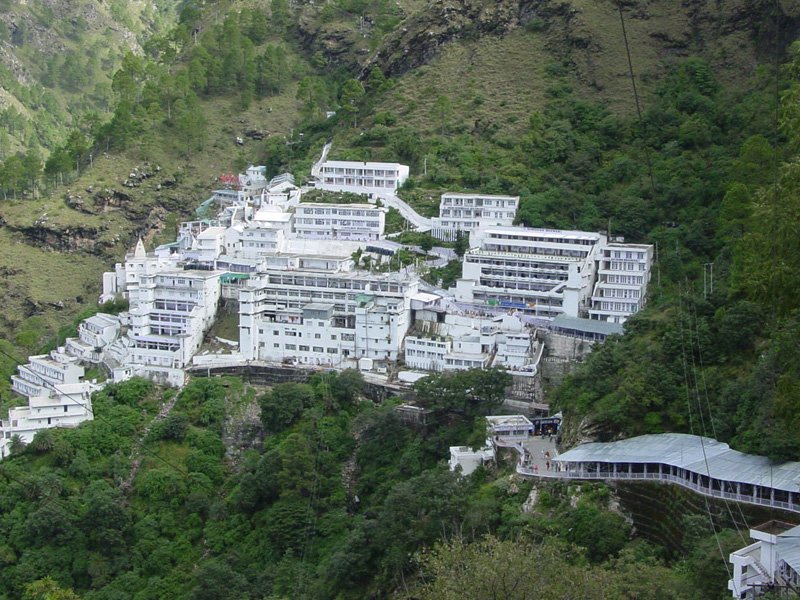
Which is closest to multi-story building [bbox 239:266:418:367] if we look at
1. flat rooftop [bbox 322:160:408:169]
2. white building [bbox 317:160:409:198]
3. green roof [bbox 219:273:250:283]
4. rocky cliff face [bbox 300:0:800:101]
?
green roof [bbox 219:273:250:283]

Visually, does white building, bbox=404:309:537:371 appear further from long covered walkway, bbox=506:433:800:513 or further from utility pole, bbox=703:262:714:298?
long covered walkway, bbox=506:433:800:513

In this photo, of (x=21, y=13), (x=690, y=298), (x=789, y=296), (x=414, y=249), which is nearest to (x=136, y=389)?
(x=414, y=249)

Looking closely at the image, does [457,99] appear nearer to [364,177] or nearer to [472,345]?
[364,177]

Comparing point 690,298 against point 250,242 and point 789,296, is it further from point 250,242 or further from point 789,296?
point 250,242

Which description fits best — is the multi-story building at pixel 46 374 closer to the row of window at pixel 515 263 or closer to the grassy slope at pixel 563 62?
the row of window at pixel 515 263

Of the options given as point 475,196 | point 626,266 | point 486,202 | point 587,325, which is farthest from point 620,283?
point 475,196

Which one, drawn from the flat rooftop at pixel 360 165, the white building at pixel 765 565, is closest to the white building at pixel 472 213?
the flat rooftop at pixel 360 165
